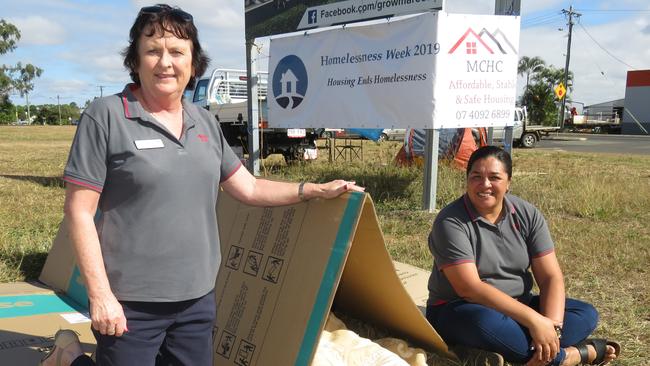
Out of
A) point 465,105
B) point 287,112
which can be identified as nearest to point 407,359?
point 465,105

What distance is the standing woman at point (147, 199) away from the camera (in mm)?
1561

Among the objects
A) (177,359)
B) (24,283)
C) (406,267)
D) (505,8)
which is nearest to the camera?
(177,359)

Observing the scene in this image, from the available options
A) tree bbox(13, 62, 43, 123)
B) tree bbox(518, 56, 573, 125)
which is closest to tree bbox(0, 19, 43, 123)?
tree bbox(13, 62, 43, 123)

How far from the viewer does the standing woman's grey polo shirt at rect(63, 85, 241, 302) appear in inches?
61.3

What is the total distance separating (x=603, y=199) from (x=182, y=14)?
20.5ft

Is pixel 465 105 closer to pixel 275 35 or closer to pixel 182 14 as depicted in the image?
pixel 275 35

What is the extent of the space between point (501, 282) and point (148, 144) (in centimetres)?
197

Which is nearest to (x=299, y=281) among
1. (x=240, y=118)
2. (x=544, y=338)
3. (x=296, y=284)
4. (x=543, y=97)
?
(x=296, y=284)

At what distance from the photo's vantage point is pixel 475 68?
233 inches

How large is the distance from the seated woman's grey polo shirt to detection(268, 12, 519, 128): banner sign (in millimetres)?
3116

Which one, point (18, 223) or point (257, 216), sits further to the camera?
point (18, 223)

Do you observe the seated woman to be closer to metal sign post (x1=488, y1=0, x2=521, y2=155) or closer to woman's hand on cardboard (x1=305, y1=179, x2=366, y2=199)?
woman's hand on cardboard (x1=305, y1=179, x2=366, y2=199)

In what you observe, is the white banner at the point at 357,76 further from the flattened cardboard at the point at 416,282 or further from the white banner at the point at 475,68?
the flattened cardboard at the point at 416,282

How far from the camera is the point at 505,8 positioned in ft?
20.4
